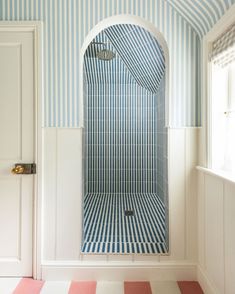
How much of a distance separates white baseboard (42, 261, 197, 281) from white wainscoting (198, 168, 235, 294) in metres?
0.16

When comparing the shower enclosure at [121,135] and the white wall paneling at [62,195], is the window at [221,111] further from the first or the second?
the shower enclosure at [121,135]

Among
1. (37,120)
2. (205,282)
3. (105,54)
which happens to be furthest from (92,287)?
(105,54)

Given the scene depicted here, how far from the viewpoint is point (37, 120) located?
2.64m

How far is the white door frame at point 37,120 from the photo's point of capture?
2.62 meters

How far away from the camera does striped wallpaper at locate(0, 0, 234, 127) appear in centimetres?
264

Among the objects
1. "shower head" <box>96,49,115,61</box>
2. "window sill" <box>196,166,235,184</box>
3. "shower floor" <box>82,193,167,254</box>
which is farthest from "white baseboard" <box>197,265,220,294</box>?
"shower head" <box>96,49,115,61</box>

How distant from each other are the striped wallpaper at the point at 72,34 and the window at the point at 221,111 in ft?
0.87

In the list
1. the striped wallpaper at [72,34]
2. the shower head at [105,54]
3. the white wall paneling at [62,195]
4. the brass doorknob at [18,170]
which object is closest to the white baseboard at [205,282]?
the white wall paneling at [62,195]

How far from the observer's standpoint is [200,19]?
2.42 metres

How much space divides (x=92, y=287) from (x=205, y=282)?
0.89 m

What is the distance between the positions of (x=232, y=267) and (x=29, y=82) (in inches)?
80.3

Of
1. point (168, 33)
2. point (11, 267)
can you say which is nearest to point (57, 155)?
point (11, 267)

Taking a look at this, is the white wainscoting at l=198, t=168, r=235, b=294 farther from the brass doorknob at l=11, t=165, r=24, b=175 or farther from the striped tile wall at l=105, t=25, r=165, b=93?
the striped tile wall at l=105, t=25, r=165, b=93

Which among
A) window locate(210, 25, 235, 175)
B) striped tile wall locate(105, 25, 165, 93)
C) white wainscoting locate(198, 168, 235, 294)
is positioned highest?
striped tile wall locate(105, 25, 165, 93)
